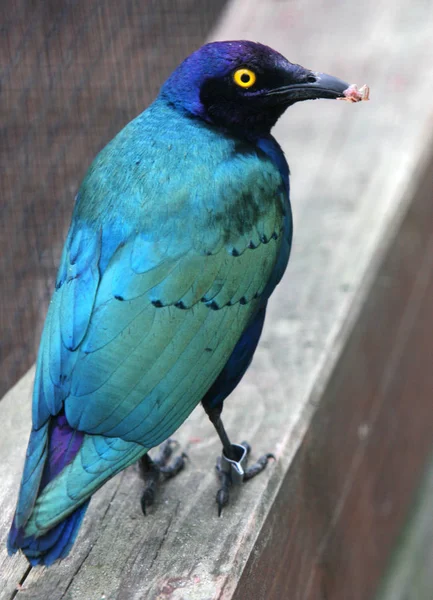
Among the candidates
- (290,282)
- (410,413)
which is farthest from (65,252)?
(410,413)

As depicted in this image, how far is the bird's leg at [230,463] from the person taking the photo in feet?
7.12

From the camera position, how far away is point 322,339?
2580mm

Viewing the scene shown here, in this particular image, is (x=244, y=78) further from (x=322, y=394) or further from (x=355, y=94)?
(x=322, y=394)

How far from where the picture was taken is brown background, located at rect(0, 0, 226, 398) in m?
3.74

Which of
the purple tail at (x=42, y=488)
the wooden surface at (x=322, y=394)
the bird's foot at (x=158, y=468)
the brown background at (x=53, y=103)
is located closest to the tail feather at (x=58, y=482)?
the purple tail at (x=42, y=488)

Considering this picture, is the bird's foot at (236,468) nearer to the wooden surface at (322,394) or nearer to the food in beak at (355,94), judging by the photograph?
the wooden surface at (322,394)

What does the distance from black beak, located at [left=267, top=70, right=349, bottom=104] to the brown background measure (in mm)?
1529

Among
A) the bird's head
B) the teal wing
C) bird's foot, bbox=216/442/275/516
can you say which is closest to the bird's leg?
bird's foot, bbox=216/442/275/516

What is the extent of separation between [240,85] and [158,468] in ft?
3.05

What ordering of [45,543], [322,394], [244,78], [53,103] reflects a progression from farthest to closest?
[53,103]
[322,394]
[244,78]
[45,543]

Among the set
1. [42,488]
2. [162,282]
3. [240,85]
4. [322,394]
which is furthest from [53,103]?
[42,488]

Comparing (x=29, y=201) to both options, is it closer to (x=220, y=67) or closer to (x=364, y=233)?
(x=364, y=233)

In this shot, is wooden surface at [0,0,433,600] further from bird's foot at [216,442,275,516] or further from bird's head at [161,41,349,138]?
bird's head at [161,41,349,138]

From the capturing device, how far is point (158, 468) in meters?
2.25
